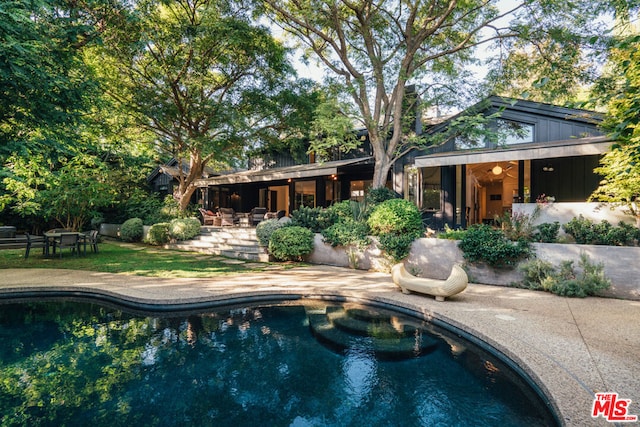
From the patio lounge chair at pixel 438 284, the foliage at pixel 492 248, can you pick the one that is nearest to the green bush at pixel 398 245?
the foliage at pixel 492 248

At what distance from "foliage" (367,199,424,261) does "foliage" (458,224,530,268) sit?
4.88ft

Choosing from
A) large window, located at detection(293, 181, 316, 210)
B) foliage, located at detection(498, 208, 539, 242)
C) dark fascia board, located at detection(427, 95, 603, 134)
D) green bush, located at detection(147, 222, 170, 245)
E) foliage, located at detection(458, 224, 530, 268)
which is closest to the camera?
foliage, located at detection(458, 224, 530, 268)

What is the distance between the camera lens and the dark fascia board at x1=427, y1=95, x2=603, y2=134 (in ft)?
32.1

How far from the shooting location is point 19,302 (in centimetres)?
684

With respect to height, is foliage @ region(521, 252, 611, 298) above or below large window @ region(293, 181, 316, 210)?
below

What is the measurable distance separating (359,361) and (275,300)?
2955 mm

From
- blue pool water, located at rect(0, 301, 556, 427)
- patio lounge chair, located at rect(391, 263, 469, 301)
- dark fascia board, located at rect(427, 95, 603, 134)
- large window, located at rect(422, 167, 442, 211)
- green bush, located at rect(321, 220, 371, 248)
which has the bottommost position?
blue pool water, located at rect(0, 301, 556, 427)

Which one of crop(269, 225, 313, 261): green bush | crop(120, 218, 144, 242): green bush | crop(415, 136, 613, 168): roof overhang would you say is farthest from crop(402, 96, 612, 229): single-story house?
crop(120, 218, 144, 242): green bush

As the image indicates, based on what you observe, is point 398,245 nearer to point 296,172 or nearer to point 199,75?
point 296,172

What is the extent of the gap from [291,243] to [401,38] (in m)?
9.10

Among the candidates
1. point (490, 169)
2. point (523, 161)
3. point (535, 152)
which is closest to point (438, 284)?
point (535, 152)

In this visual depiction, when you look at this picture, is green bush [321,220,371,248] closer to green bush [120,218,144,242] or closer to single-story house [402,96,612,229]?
single-story house [402,96,612,229]

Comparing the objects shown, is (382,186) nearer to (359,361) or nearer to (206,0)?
(359,361)

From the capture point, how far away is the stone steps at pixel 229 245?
1207cm
